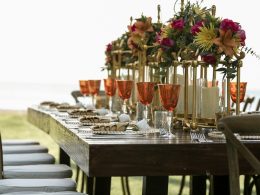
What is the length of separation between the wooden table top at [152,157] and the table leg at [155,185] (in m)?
0.16

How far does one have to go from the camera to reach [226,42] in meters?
2.96

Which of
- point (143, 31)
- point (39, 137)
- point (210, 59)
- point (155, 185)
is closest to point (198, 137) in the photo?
point (155, 185)

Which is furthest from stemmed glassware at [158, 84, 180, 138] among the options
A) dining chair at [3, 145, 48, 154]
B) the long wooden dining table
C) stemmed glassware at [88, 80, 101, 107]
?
stemmed glassware at [88, 80, 101, 107]

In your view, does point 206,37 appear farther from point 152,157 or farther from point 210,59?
point 152,157

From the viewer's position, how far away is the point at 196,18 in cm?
336

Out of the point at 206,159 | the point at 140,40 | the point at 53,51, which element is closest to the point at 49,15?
the point at 53,51

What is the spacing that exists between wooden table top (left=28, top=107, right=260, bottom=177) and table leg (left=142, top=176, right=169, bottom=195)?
16 centimetres

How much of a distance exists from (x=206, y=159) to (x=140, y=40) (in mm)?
1719

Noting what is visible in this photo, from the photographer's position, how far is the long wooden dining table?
238 cm

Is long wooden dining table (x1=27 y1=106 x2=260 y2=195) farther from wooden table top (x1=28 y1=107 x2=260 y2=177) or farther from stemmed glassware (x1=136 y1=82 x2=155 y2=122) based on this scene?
stemmed glassware (x1=136 y1=82 x2=155 y2=122)

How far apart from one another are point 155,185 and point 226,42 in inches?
27.1

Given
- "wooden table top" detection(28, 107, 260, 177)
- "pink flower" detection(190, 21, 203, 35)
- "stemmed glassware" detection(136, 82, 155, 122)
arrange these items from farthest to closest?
"stemmed glassware" detection(136, 82, 155, 122), "pink flower" detection(190, 21, 203, 35), "wooden table top" detection(28, 107, 260, 177)

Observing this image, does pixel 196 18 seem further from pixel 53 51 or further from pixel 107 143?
pixel 53 51

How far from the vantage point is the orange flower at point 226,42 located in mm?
2939
